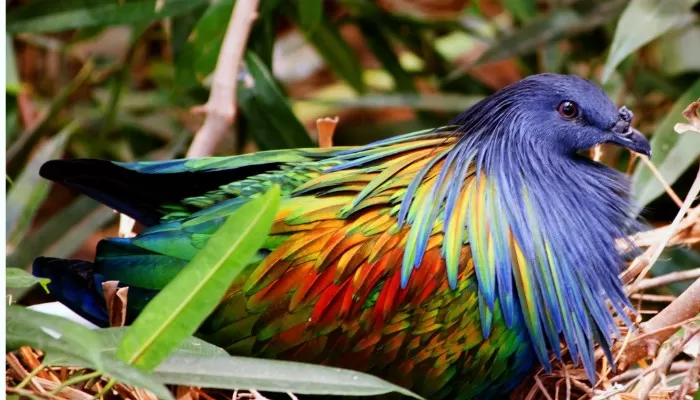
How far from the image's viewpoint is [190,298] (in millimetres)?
895

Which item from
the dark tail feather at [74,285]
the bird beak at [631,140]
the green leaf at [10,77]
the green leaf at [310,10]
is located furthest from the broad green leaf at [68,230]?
the bird beak at [631,140]

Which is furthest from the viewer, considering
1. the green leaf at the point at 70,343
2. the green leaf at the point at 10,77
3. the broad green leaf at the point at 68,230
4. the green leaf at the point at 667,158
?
the broad green leaf at the point at 68,230

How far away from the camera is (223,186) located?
1.36 meters

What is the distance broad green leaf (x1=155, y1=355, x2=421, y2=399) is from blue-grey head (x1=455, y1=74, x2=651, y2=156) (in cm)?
51

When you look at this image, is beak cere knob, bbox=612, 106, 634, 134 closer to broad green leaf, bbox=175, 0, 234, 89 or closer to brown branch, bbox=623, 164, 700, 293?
brown branch, bbox=623, 164, 700, 293

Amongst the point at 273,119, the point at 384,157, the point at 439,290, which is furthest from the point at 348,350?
the point at 273,119

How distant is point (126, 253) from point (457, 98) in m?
1.17

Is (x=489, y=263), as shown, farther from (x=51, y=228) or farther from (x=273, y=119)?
(x=51, y=228)

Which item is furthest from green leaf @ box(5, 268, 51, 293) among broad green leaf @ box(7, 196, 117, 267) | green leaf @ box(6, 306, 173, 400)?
broad green leaf @ box(7, 196, 117, 267)

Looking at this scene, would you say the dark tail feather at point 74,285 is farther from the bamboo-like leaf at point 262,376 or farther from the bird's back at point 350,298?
the bamboo-like leaf at point 262,376

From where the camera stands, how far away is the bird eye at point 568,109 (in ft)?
4.36

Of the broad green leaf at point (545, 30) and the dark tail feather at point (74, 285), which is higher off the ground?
the broad green leaf at point (545, 30)

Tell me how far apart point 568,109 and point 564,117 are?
0.01 m

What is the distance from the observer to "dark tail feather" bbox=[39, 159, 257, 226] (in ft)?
4.44
